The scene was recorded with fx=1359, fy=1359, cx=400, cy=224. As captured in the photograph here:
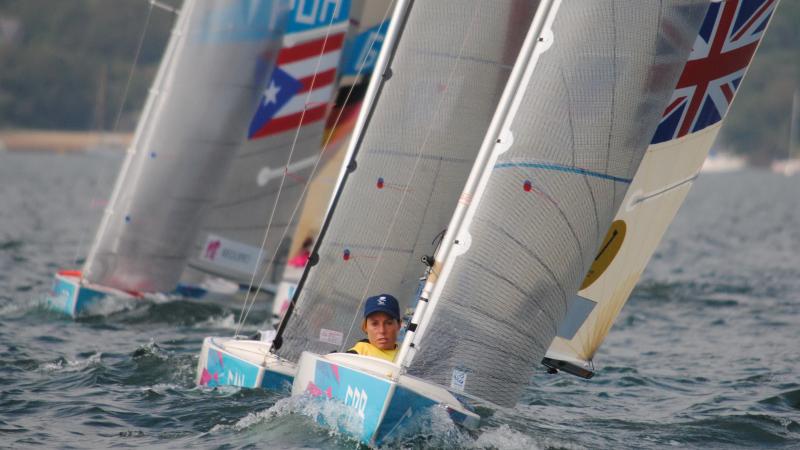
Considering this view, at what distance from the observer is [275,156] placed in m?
13.0

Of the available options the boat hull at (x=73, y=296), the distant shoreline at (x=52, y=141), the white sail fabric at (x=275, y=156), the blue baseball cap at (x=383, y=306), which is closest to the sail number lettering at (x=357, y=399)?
the blue baseball cap at (x=383, y=306)

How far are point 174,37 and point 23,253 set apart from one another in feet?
Result: 22.5

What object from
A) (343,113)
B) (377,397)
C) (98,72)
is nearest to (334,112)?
(343,113)

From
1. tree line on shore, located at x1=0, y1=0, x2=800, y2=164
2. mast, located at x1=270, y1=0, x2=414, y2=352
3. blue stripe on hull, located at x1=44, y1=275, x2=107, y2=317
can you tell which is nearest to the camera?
mast, located at x1=270, y1=0, x2=414, y2=352

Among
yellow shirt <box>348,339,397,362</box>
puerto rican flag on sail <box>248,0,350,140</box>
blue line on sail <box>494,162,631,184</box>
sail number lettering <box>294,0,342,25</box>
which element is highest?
sail number lettering <box>294,0,342,25</box>

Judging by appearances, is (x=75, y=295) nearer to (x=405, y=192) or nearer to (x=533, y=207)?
(x=405, y=192)

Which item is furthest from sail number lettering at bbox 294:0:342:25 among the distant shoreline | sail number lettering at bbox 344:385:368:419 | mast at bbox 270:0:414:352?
the distant shoreline

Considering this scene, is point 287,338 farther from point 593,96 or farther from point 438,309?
point 593,96

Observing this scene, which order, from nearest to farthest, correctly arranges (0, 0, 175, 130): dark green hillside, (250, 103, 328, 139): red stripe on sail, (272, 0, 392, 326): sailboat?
(250, 103, 328, 139): red stripe on sail → (272, 0, 392, 326): sailboat → (0, 0, 175, 130): dark green hillside

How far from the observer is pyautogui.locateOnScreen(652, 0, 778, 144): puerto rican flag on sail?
7934 mm

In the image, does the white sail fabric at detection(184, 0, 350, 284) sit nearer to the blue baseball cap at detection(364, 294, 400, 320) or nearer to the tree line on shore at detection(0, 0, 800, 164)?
the blue baseball cap at detection(364, 294, 400, 320)

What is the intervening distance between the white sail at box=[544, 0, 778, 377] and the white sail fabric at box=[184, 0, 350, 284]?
511cm

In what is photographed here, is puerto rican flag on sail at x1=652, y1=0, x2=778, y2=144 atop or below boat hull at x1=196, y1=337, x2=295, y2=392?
atop

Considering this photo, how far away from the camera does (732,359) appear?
10969mm
